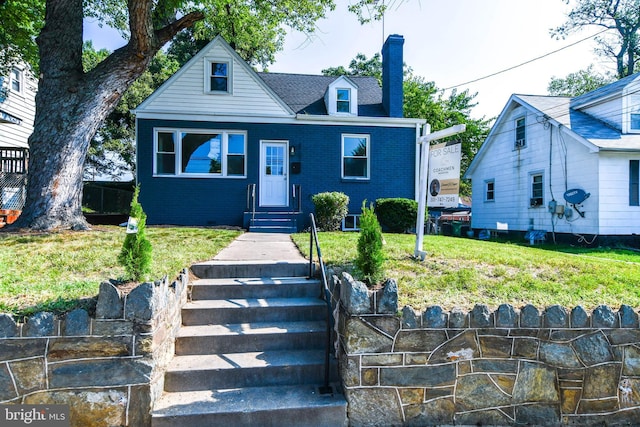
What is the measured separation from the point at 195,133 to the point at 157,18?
3.05 meters

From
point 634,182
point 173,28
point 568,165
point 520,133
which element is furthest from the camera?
point 520,133

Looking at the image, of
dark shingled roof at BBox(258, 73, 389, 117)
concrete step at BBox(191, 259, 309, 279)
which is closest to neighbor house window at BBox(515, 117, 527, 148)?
dark shingled roof at BBox(258, 73, 389, 117)

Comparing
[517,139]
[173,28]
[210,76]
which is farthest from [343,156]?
[517,139]

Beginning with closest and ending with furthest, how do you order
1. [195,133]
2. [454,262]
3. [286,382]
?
[286,382]
[454,262]
[195,133]

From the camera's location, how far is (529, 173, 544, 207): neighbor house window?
13.1 metres

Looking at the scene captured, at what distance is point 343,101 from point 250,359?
10.1 meters

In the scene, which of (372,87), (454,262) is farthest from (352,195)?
(454,262)

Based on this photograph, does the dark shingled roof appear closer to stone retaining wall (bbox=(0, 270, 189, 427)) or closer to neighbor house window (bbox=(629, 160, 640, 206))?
neighbor house window (bbox=(629, 160, 640, 206))

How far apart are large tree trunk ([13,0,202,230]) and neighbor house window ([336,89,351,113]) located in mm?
5710

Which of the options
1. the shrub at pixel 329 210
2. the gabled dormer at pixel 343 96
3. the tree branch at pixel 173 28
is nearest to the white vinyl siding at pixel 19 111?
the tree branch at pixel 173 28

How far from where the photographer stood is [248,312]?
354 centimetres

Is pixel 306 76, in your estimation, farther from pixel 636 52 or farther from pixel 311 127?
pixel 636 52

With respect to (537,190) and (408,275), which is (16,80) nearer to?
(408,275)

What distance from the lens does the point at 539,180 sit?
524 inches
